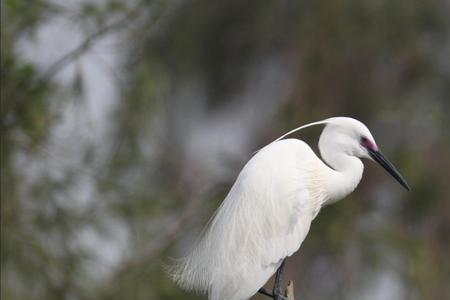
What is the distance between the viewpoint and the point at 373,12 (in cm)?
1048

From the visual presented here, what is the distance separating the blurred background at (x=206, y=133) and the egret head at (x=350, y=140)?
3.05 ft

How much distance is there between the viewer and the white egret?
161 inches

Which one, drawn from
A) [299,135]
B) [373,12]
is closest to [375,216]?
[299,135]

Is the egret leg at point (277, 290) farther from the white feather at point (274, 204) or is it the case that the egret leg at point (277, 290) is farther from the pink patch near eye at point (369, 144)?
the pink patch near eye at point (369, 144)

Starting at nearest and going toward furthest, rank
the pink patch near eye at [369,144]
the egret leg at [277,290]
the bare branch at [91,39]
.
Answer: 1. the egret leg at [277,290]
2. the pink patch near eye at [369,144]
3. the bare branch at [91,39]

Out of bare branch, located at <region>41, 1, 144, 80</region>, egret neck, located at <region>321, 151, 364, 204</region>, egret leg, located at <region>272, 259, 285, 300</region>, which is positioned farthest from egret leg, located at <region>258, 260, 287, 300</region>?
bare branch, located at <region>41, 1, 144, 80</region>

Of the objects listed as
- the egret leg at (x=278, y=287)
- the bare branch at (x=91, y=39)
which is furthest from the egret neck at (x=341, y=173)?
the bare branch at (x=91, y=39)

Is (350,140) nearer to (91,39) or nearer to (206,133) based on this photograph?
(91,39)

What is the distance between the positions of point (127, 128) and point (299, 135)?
1.58 metres

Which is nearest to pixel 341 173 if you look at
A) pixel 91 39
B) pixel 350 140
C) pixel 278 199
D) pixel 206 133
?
pixel 350 140

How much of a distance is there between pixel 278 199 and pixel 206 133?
7.76 meters

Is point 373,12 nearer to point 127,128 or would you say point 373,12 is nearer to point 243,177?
point 127,128

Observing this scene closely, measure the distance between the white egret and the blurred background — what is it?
0.37 m

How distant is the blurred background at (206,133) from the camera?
596 centimetres
